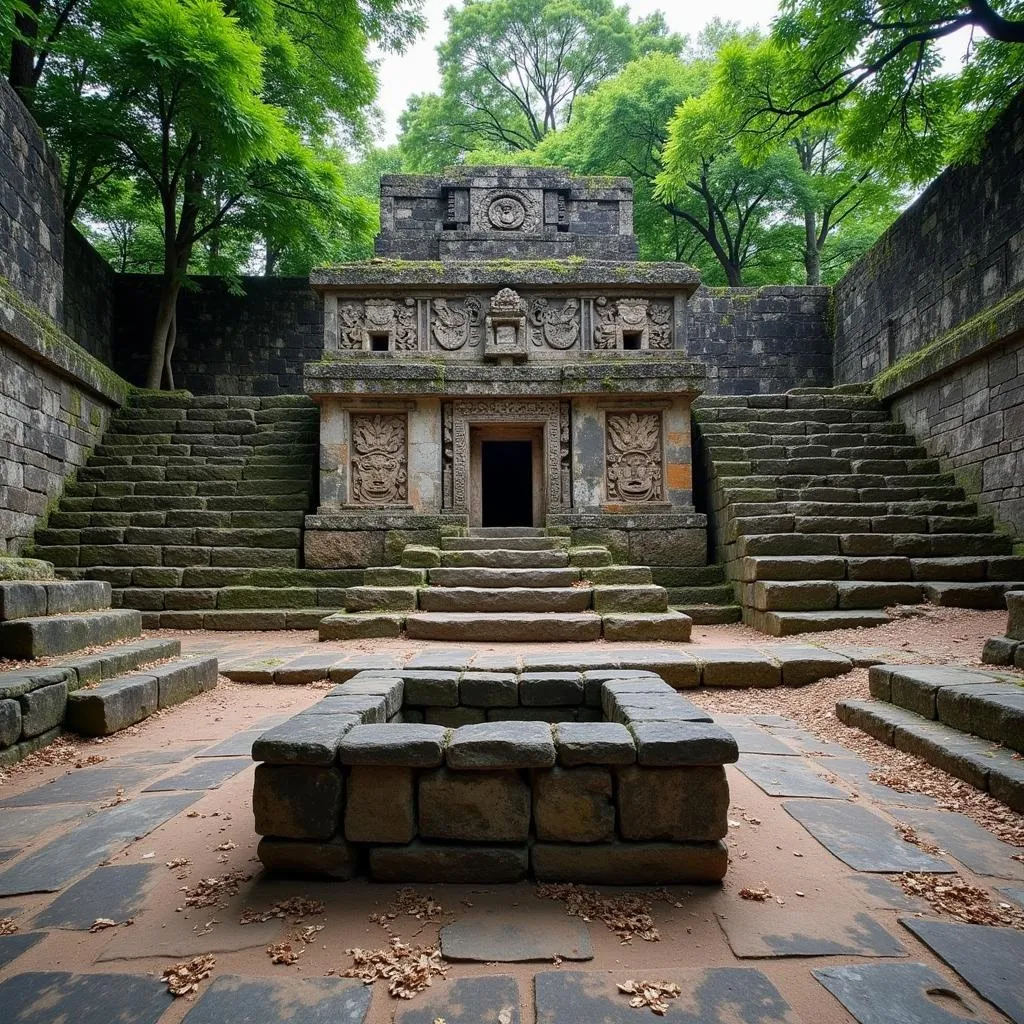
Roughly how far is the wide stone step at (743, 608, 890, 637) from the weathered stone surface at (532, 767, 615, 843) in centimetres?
488

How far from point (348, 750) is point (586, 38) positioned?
97.1ft

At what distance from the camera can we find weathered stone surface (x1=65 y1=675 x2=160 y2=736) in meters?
3.71

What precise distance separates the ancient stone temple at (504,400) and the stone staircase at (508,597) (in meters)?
0.76

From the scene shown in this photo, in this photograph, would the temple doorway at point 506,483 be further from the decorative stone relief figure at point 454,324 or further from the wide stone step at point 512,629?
the wide stone step at point 512,629

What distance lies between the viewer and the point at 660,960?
5.45 feet

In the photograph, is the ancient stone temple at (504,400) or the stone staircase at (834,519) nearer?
the stone staircase at (834,519)

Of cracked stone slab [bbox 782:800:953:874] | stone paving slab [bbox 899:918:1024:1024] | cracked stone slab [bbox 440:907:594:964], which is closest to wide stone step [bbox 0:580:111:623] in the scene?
cracked stone slab [bbox 440:907:594:964]

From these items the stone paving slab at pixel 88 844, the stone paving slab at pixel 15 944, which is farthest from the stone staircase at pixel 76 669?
the stone paving slab at pixel 15 944

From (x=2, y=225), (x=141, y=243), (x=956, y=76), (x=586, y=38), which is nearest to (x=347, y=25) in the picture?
(x=141, y=243)

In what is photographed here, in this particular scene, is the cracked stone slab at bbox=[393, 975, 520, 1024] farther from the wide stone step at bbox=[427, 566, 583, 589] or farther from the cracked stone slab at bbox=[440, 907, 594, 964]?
the wide stone step at bbox=[427, 566, 583, 589]

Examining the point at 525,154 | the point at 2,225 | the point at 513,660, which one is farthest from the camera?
the point at 525,154

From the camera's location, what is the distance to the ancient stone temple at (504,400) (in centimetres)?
847

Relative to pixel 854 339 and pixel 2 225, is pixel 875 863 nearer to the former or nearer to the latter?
pixel 2 225

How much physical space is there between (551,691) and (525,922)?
135 cm
